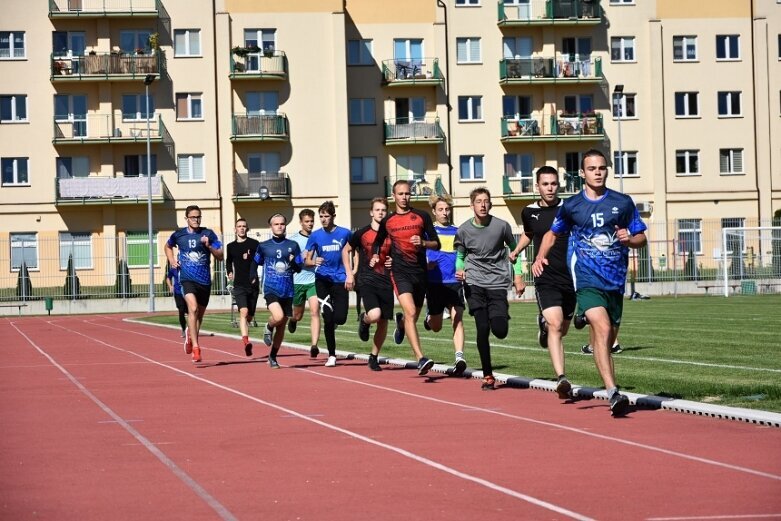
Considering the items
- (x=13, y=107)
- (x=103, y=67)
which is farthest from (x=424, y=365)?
(x=13, y=107)

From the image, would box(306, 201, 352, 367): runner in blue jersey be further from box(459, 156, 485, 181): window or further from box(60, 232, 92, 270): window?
box(459, 156, 485, 181): window

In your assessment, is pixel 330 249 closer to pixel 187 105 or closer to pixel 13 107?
pixel 187 105

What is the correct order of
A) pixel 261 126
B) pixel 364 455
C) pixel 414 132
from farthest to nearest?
pixel 414 132 < pixel 261 126 < pixel 364 455

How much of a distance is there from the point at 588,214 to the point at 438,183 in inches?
2149

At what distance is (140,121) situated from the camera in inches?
2496

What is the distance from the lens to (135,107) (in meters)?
63.7

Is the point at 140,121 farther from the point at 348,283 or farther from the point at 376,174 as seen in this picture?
the point at 348,283

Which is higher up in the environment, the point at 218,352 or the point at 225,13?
the point at 225,13

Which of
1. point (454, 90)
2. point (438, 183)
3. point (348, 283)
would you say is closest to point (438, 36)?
point (454, 90)

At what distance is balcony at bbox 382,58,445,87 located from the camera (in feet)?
213

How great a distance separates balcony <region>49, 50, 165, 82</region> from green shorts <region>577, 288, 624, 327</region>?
5238cm

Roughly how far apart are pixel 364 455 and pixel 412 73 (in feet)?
185

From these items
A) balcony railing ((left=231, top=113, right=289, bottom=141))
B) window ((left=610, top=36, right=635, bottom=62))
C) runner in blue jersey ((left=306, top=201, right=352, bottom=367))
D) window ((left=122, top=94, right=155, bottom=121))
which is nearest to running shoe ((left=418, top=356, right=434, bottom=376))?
runner in blue jersey ((left=306, top=201, right=352, bottom=367))

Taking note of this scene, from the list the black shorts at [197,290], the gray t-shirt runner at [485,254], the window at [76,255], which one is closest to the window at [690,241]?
the window at [76,255]
